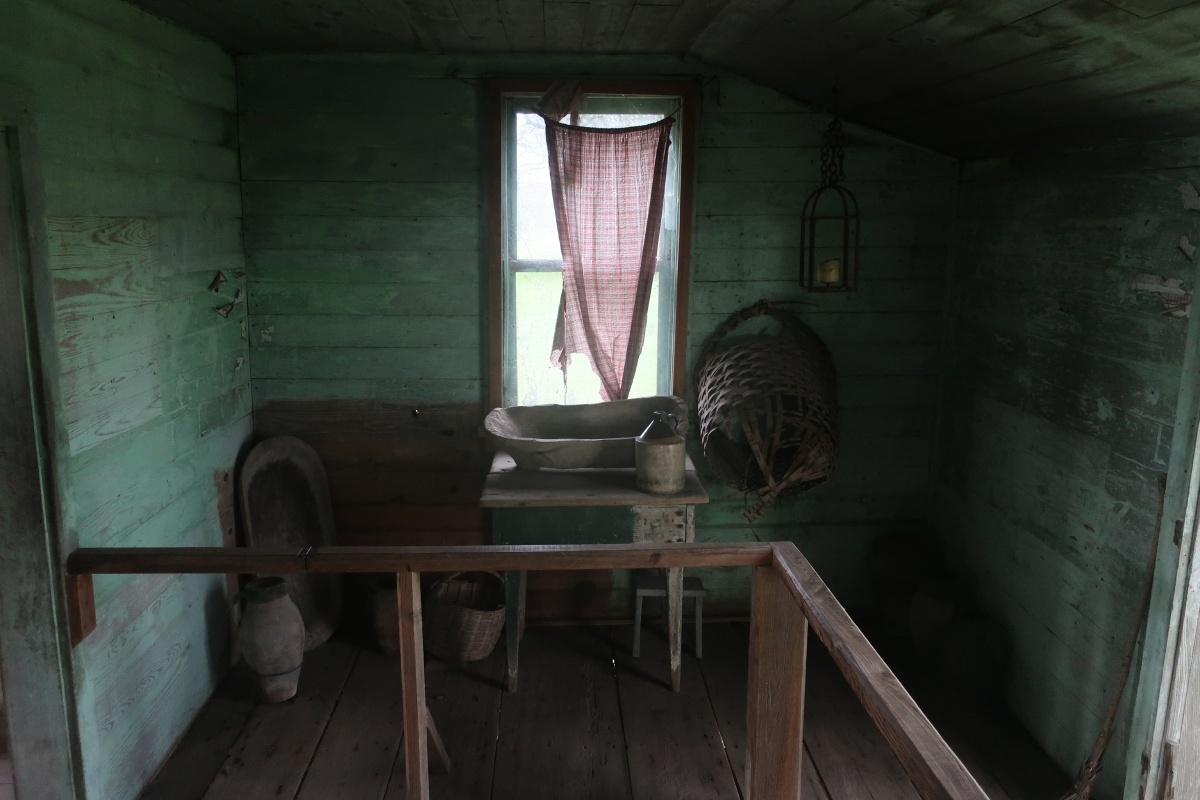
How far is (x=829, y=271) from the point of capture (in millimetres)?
3682

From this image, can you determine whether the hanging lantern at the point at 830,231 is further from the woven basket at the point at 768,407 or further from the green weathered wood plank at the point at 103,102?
the green weathered wood plank at the point at 103,102

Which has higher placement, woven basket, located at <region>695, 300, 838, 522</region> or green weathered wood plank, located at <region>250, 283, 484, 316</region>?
green weathered wood plank, located at <region>250, 283, 484, 316</region>

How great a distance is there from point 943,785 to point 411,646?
4.03 ft

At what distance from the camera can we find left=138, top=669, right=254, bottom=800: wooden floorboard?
279 cm

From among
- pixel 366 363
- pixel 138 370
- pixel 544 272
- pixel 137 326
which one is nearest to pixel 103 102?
pixel 137 326

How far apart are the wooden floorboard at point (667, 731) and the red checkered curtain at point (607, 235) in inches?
44.1

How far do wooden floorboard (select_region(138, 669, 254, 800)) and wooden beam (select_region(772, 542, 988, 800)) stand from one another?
2.08m

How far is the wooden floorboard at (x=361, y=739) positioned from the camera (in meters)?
2.82

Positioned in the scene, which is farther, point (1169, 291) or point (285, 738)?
point (285, 738)

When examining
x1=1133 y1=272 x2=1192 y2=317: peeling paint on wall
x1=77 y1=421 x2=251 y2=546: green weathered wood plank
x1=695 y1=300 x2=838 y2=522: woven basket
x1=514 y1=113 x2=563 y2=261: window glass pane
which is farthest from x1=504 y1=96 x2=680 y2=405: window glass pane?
x1=1133 y1=272 x2=1192 y2=317: peeling paint on wall

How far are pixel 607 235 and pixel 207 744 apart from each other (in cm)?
241

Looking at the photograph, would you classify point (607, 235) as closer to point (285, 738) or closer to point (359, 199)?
point (359, 199)

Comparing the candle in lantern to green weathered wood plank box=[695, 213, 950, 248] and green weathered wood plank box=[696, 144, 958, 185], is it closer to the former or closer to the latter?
Result: green weathered wood plank box=[695, 213, 950, 248]

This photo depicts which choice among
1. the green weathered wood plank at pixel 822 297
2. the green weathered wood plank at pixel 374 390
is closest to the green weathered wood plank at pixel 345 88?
the green weathered wood plank at pixel 374 390
